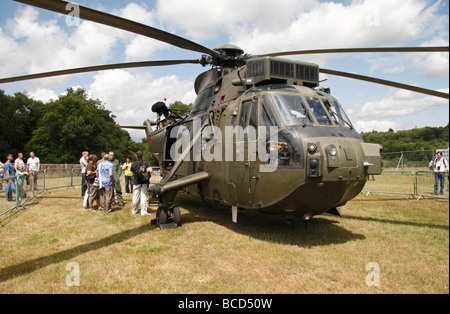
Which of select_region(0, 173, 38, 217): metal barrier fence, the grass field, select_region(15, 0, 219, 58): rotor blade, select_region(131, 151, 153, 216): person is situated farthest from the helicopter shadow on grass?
select_region(0, 173, 38, 217): metal barrier fence

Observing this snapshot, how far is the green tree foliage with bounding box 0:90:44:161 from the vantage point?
4637cm

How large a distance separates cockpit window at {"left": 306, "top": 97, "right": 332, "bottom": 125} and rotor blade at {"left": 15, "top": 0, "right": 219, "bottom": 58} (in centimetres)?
292

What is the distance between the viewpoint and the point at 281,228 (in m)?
7.02

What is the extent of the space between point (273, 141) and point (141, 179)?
5.22 meters

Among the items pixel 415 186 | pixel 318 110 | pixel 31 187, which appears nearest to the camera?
pixel 318 110

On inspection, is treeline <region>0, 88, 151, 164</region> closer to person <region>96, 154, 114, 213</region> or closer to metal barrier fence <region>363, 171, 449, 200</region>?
person <region>96, 154, 114, 213</region>

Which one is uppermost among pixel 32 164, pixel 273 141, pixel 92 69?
pixel 92 69

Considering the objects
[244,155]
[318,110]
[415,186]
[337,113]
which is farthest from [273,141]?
→ [415,186]

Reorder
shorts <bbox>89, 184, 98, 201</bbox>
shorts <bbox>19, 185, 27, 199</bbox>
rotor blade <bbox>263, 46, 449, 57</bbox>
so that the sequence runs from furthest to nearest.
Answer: shorts <bbox>19, 185, 27, 199</bbox> → shorts <bbox>89, 184, 98, 201</bbox> → rotor blade <bbox>263, 46, 449, 57</bbox>

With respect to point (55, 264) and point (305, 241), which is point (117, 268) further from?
point (305, 241)

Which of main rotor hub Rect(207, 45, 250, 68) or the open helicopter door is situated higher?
main rotor hub Rect(207, 45, 250, 68)

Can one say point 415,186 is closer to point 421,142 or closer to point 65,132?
point 421,142

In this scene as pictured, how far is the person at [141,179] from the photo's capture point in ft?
30.3

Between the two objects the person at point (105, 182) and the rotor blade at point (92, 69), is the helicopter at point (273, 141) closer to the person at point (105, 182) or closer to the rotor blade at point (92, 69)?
the rotor blade at point (92, 69)
